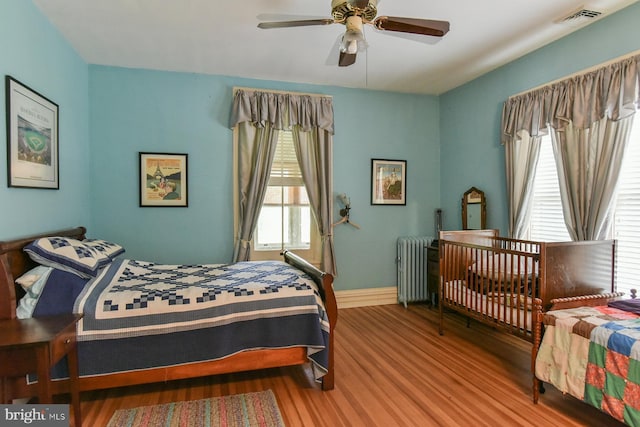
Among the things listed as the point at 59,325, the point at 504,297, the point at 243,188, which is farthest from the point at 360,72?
the point at 59,325

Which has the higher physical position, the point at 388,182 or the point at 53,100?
the point at 53,100

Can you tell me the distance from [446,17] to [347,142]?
72.6 inches

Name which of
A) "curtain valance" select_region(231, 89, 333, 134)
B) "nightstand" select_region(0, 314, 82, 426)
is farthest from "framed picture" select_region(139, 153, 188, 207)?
"nightstand" select_region(0, 314, 82, 426)

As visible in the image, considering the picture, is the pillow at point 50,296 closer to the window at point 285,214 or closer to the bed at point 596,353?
the window at point 285,214

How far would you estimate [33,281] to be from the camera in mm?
1998

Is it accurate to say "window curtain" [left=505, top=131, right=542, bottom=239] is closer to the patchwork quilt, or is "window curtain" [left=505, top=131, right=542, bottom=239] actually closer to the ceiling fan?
the patchwork quilt

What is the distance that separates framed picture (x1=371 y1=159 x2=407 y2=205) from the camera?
14.4ft

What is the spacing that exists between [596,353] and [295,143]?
3.19 meters

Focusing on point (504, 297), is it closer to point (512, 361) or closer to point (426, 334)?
point (512, 361)

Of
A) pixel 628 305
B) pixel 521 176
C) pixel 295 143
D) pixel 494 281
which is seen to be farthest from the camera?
pixel 295 143

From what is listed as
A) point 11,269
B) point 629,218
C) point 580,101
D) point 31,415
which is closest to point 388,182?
point 580,101

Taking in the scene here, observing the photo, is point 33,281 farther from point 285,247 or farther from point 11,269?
point 285,247

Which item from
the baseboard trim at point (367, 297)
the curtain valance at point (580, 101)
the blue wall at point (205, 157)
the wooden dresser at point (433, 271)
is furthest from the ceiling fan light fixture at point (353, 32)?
the baseboard trim at point (367, 297)

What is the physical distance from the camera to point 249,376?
2.58m
